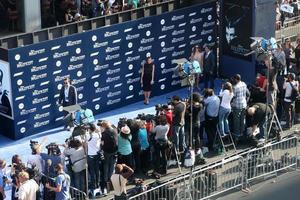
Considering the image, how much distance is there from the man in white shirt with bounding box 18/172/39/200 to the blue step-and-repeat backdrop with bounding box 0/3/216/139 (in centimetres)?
582

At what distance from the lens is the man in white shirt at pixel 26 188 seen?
15.4 metres

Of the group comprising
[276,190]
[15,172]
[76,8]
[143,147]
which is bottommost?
[276,190]

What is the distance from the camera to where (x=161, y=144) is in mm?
18406

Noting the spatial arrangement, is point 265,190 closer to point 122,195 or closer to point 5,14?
point 122,195

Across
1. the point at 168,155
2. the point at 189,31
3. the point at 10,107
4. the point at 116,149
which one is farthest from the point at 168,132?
the point at 189,31

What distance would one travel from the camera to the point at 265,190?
59.1ft

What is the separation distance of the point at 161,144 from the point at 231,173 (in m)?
1.81

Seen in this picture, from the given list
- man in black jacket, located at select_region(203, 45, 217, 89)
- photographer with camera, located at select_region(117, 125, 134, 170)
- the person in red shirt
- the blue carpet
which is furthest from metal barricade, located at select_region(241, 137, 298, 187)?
man in black jacket, located at select_region(203, 45, 217, 89)

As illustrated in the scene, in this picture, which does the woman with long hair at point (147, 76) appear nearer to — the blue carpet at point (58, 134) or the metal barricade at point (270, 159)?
the blue carpet at point (58, 134)

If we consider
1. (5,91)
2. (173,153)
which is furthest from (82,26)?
(173,153)

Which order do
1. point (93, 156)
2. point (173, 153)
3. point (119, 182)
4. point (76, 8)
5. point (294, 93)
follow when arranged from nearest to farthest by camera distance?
1. point (119, 182)
2. point (93, 156)
3. point (173, 153)
4. point (294, 93)
5. point (76, 8)

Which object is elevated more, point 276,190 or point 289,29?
→ point 289,29

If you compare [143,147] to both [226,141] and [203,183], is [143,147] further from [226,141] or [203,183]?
[226,141]

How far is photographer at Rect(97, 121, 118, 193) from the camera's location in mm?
17594
